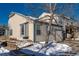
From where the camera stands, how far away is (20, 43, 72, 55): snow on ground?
35.8 ft

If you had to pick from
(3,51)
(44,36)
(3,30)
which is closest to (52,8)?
(44,36)

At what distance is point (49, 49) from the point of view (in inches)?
431

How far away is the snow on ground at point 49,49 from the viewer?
1092 cm

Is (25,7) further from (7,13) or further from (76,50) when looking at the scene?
(76,50)

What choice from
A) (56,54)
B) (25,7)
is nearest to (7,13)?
(25,7)

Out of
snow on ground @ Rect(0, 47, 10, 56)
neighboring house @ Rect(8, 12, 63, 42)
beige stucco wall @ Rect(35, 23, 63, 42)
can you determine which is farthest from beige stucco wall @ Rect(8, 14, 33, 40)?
snow on ground @ Rect(0, 47, 10, 56)

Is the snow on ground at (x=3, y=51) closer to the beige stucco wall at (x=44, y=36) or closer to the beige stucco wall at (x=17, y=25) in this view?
the beige stucco wall at (x=17, y=25)

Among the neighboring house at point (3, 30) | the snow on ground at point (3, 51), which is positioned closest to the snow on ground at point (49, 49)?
the snow on ground at point (3, 51)

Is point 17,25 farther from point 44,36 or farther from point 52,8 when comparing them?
point 52,8

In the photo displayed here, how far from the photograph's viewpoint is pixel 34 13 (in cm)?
1095

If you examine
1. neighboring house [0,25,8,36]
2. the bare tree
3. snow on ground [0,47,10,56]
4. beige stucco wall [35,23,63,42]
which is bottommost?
snow on ground [0,47,10,56]

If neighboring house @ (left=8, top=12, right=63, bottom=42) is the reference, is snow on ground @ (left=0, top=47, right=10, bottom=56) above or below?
below

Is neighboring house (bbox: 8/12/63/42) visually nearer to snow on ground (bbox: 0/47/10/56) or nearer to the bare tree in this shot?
the bare tree

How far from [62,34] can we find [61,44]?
0.50ft
